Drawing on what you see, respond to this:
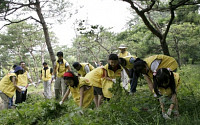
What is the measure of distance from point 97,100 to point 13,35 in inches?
818

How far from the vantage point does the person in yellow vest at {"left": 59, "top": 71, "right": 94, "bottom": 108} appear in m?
3.91

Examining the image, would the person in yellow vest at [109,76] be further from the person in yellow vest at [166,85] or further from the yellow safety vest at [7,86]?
the yellow safety vest at [7,86]

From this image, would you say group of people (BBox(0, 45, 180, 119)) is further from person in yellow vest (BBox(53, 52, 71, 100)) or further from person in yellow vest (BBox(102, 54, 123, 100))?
person in yellow vest (BBox(53, 52, 71, 100))

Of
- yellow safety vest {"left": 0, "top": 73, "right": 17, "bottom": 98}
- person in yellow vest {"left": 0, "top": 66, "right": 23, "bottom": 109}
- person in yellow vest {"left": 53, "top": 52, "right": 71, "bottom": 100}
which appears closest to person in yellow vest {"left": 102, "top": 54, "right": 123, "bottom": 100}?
person in yellow vest {"left": 53, "top": 52, "right": 71, "bottom": 100}

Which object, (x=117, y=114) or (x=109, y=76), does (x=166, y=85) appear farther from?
(x=109, y=76)

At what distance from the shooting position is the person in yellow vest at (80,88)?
391 centimetres

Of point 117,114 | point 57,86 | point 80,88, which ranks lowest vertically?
point 57,86

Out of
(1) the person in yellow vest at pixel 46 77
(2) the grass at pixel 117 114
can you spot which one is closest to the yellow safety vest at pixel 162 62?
(2) the grass at pixel 117 114

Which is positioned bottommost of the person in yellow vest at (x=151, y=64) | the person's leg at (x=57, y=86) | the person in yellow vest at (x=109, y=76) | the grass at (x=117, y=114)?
the person's leg at (x=57, y=86)

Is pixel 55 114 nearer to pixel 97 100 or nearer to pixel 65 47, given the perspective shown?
pixel 97 100

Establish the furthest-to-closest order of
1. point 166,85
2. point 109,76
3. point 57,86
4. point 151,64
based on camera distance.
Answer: point 57,86 → point 109,76 → point 151,64 → point 166,85

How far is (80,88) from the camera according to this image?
403 centimetres

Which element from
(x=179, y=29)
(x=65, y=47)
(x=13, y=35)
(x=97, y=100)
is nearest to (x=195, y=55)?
(x=179, y=29)

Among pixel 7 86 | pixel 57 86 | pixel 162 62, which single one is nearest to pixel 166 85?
pixel 162 62
